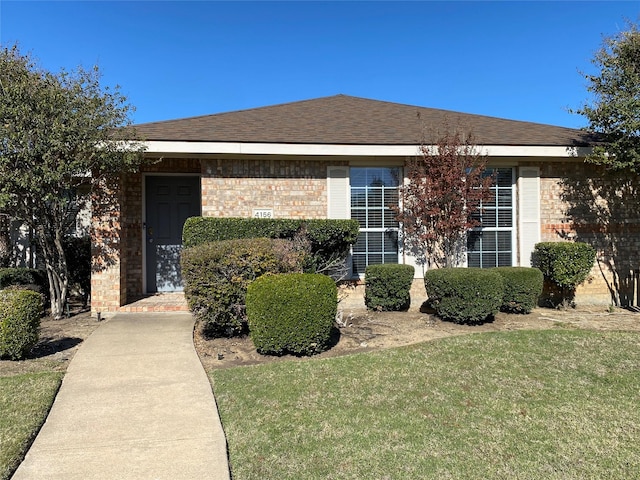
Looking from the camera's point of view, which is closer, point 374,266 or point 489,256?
point 374,266

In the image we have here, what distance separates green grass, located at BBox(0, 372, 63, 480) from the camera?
329 cm

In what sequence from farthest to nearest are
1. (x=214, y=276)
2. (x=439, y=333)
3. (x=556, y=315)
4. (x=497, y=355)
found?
(x=556, y=315) → (x=439, y=333) → (x=214, y=276) → (x=497, y=355)

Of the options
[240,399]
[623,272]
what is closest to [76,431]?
[240,399]

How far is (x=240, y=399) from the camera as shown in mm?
4332

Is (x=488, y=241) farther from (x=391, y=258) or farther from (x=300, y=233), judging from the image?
(x=300, y=233)

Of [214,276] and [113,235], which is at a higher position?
[113,235]

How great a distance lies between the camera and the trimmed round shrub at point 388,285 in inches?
333

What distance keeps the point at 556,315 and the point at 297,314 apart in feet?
18.3

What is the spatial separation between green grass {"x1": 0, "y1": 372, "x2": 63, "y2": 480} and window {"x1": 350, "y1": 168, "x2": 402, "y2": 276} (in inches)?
237

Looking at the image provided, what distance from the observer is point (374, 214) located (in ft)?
30.9

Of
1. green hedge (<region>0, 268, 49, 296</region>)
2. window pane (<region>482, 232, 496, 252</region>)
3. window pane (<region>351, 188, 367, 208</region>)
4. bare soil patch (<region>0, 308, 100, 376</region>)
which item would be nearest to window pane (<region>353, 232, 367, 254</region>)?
window pane (<region>351, 188, 367, 208</region>)

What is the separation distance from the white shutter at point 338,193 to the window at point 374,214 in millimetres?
173

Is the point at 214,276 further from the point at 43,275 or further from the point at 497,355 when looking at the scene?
the point at 43,275


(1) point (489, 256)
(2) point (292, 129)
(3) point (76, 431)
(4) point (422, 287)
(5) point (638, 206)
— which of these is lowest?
(3) point (76, 431)
